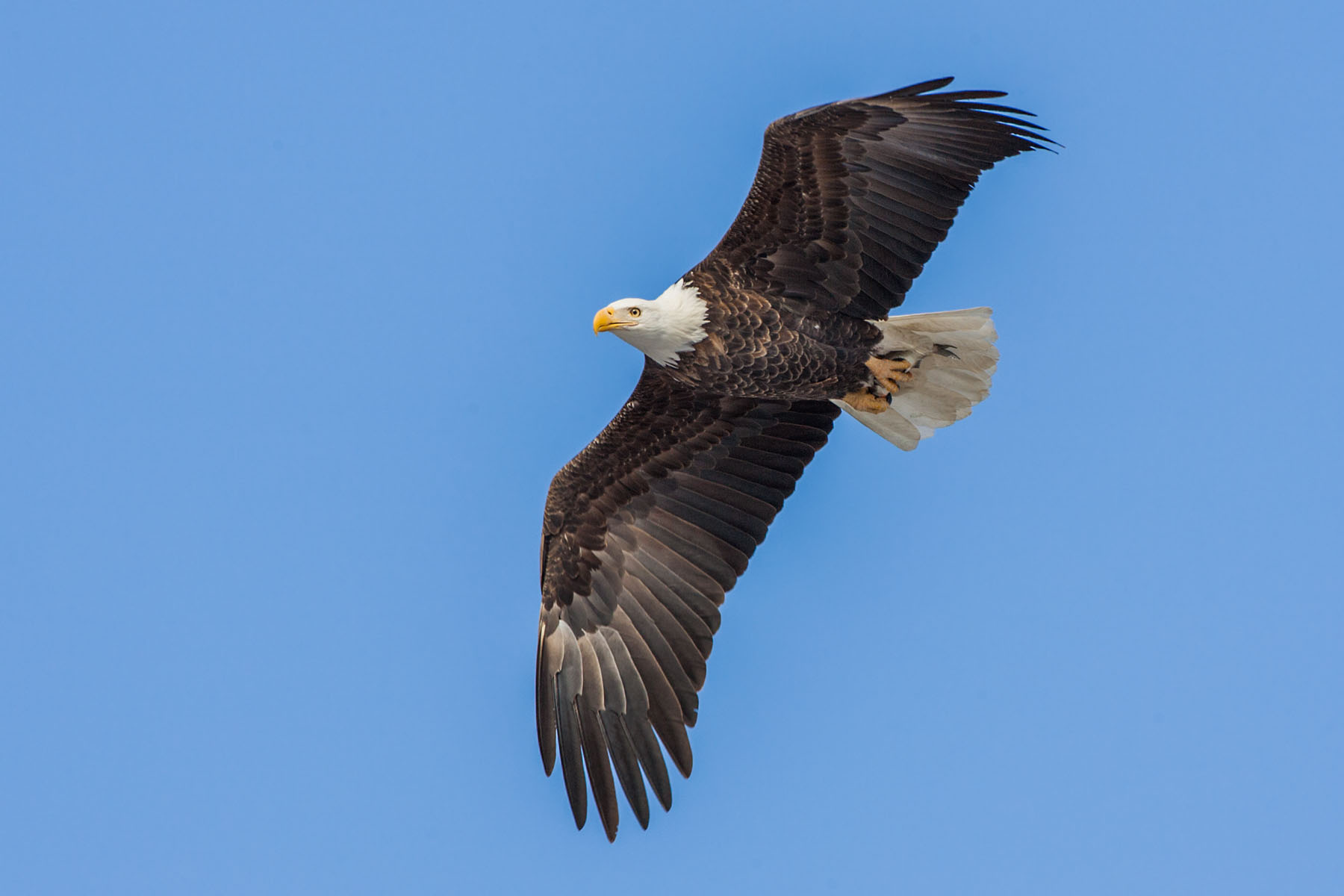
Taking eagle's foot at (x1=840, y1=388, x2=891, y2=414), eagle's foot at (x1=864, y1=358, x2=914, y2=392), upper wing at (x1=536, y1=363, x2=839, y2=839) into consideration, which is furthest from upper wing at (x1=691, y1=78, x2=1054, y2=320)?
upper wing at (x1=536, y1=363, x2=839, y2=839)

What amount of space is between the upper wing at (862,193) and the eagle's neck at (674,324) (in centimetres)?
23

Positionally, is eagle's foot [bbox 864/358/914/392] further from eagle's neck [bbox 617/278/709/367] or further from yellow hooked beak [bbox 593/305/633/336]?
yellow hooked beak [bbox 593/305/633/336]

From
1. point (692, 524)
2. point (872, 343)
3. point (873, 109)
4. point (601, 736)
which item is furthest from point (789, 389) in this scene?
point (601, 736)

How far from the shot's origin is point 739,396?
35.6 feet

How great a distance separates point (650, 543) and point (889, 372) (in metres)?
2.27

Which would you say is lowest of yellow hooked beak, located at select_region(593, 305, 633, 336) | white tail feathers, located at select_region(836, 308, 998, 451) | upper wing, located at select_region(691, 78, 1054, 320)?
white tail feathers, located at select_region(836, 308, 998, 451)

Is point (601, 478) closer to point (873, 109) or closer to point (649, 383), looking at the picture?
point (649, 383)

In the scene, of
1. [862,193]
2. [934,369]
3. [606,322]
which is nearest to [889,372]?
[934,369]

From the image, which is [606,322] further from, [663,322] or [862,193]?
[862,193]

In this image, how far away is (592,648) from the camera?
11172 mm

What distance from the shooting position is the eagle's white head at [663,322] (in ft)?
33.4

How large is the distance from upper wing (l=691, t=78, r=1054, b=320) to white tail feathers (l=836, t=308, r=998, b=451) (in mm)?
590

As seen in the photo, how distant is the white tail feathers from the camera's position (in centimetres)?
1094

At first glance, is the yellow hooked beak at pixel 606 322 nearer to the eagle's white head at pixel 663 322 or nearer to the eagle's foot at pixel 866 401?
the eagle's white head at pixel 663 322
